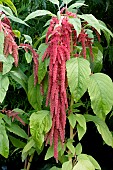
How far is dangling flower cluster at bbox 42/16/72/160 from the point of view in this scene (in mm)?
1141

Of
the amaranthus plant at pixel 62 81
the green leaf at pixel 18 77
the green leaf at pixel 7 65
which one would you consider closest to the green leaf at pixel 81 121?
the amaranthus plant at pixel 62 81

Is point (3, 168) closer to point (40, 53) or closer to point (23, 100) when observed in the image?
point (23, 100)

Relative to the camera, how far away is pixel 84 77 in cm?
117

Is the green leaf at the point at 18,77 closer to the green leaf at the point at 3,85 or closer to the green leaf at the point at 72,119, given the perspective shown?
the green leaf at the point at 3,85

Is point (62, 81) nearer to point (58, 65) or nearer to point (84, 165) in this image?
point (58, 65)

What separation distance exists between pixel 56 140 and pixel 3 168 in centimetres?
92

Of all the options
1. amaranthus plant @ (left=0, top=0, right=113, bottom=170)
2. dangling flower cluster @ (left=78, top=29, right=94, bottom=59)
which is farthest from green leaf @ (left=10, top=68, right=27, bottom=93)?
dangling flower cluster @ (left=78, top=29, right=94, bottom=59)

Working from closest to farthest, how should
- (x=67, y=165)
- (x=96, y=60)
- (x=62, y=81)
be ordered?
1. (x=62, y=81)
2. (x=67, y=165)
3. (x=96, y=60)

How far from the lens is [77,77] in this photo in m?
1.16

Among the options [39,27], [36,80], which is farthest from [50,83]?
[39,27]

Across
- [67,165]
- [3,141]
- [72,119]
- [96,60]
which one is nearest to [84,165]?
[67,165]

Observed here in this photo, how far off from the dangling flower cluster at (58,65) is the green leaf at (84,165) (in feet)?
0.34

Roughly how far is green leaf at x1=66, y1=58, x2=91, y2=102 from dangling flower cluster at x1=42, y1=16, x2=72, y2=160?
0.02 metres

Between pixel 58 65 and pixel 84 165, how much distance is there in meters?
0.36
